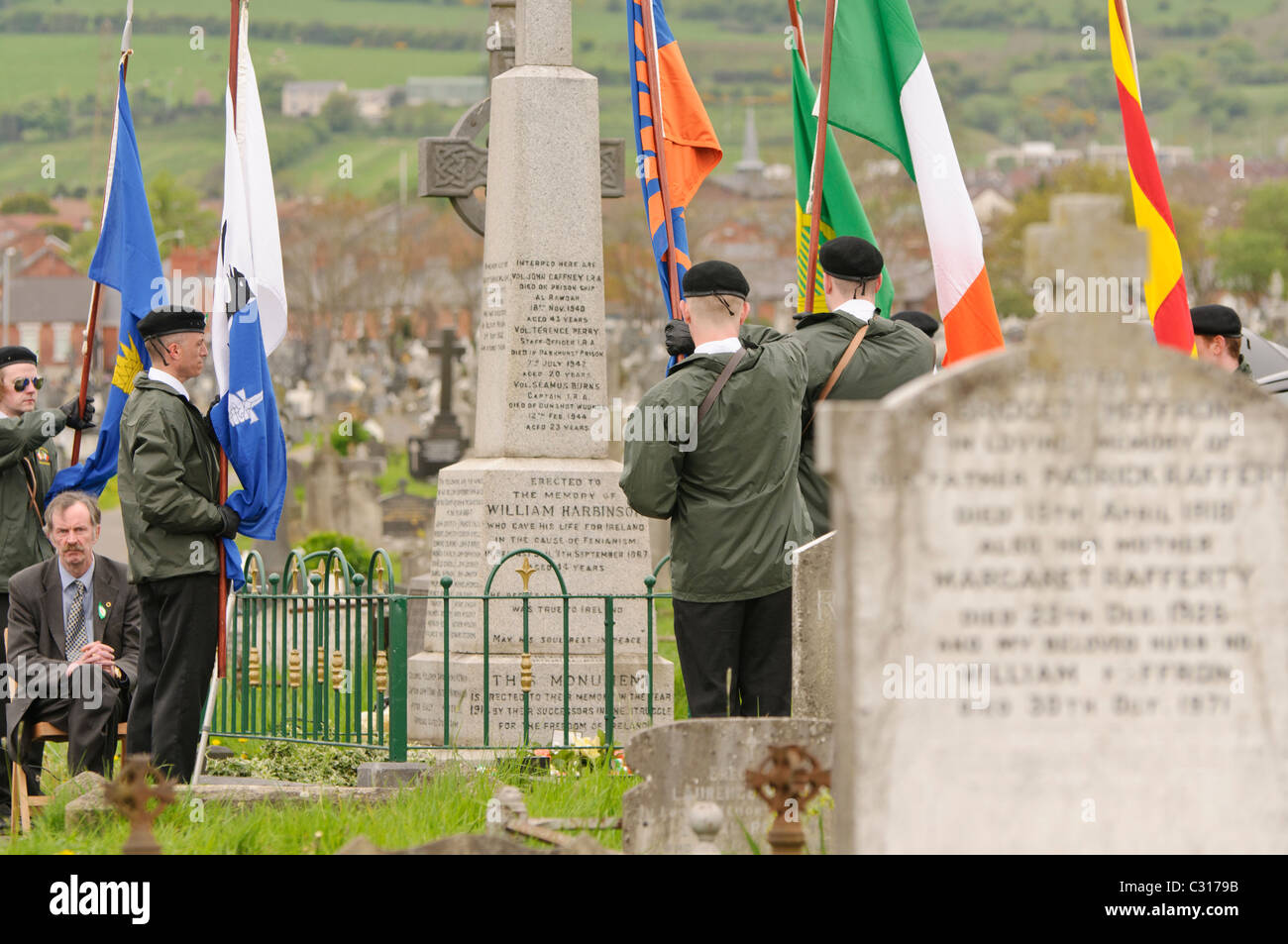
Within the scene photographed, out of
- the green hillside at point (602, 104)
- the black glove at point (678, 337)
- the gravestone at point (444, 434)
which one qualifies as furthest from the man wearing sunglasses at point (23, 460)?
the green hillside at point (602, 104)

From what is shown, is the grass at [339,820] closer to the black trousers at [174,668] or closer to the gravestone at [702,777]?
the gravestone at [702,777]

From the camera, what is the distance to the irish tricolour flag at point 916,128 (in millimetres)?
7527

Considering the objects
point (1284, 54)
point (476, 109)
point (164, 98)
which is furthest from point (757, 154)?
point (476, 109)

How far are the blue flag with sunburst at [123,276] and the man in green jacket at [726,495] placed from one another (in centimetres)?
280

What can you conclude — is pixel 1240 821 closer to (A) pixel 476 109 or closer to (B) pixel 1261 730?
(B) pixel 1261 730

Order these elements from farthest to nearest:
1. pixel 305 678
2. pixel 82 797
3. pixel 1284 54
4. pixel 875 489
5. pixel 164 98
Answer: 1. pixel 1284 54
2. pixel 164 98
3. pixel 305 678
4. pixel 82 797
5. pixel 875 489

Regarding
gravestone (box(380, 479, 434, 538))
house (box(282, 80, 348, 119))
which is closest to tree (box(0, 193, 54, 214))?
house (box(282, 80, 348, 119))

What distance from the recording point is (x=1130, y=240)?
179 inches

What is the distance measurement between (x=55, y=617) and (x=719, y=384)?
3085 millimetres

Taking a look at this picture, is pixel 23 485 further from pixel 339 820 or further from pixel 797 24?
pixel 797 24

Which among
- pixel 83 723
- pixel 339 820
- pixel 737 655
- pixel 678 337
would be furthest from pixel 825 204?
pixel 83 723

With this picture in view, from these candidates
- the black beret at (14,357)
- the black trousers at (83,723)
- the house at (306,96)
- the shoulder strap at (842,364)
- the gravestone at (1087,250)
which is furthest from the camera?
the house at (306,96)
